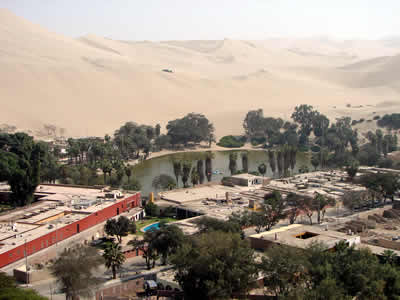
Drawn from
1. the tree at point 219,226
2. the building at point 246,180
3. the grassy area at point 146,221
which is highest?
the building at point 246,180

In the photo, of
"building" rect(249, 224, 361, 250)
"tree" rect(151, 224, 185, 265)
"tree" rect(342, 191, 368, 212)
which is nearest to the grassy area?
"tree" rect(151, 224, 185, 265)

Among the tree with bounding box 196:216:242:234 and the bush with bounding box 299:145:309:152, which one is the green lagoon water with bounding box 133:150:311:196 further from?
the tree with bounding box 196:216:242:234

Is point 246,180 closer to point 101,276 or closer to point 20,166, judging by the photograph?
point 20,166

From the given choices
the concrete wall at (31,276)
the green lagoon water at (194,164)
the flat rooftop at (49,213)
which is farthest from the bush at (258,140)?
the concrete wall at (31,276)

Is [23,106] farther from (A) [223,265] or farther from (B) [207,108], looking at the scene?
(A) [223,265]

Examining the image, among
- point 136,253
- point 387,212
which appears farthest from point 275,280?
point 387,212

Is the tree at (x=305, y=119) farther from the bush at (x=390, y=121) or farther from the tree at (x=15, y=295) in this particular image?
the tree at (x=15, y=295)
